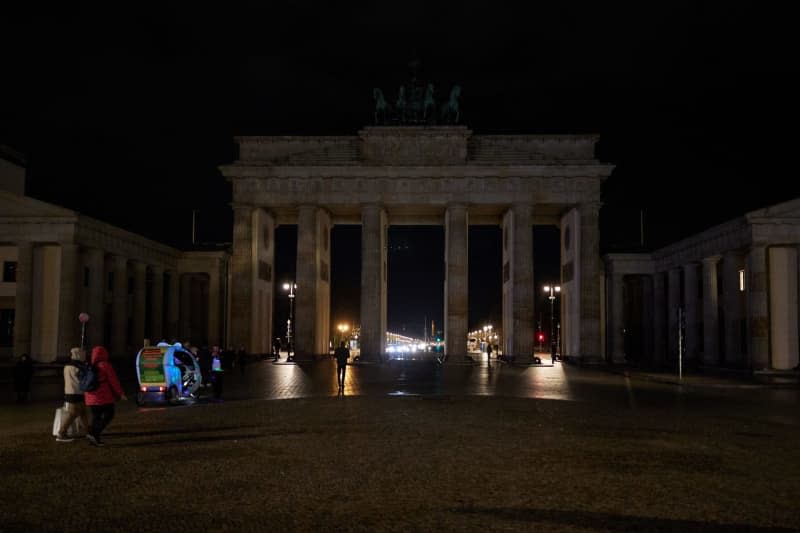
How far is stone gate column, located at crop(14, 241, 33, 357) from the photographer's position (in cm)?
4181

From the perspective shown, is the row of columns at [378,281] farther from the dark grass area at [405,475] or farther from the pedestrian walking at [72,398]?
the pedestrian walking at [72,398]

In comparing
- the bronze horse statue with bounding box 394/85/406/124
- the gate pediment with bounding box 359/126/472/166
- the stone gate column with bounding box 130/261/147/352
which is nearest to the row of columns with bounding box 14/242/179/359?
the stone gate column with bounding box 130/261/147/352

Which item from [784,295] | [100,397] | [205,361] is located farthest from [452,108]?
[100,397]

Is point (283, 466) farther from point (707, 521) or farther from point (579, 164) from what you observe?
point (579, 164)

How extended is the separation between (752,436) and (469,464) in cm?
666

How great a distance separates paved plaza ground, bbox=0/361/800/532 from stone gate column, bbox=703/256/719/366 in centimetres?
2593

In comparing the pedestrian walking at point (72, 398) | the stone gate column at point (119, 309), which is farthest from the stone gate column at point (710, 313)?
the pedestrian walking at point (72, 398)

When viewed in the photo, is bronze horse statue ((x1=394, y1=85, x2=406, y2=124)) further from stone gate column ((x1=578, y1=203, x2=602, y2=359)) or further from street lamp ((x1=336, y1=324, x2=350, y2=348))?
street lamp ((x1=336, y1=324, x2=350, y2=348))

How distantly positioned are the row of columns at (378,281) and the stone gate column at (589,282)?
7 cm

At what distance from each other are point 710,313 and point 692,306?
378 centimetres

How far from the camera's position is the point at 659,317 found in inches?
2208

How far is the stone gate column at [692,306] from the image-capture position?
49.0m

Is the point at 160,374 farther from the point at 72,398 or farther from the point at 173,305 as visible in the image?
the point at 173,305

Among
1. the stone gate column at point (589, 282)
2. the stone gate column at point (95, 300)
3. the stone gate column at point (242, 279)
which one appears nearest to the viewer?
the stone gate column at point (95, 300)
